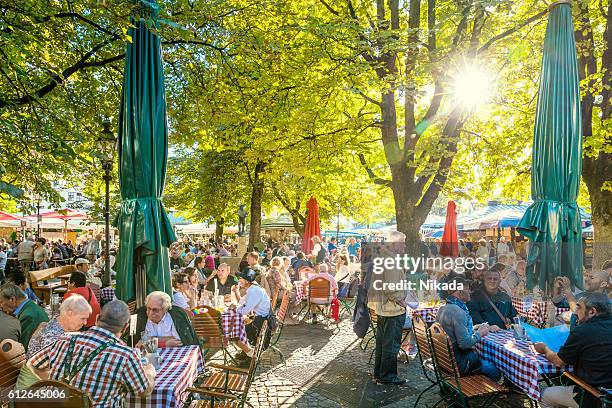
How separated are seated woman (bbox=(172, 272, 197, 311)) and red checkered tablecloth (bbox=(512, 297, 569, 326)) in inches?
211

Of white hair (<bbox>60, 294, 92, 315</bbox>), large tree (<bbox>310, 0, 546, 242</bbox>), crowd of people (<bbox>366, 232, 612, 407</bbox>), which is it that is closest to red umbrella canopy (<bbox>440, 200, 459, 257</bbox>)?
large tree (<bbox>310, 0, 546, 242</bbox>)

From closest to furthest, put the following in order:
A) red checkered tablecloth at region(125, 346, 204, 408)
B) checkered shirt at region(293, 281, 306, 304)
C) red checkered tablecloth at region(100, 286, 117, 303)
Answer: red checkered tablecloth at region(125, 346, 204, 408), red checkered tablecloth at region(100, 286, 117, 303), checkered shirt at region(293, 281, 306, 304)

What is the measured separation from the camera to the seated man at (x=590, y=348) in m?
4.01

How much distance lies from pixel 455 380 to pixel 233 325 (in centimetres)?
340

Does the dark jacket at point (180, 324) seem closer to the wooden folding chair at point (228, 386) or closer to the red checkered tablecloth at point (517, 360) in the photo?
the wooden folding chair at point (228, 386)

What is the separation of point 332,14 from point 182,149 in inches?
627

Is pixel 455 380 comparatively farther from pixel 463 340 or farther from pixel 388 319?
pixel 388 319

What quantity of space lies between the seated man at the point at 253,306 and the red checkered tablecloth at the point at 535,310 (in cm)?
418

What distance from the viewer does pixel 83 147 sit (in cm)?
838

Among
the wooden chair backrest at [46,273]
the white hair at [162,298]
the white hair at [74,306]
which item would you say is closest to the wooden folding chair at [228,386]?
the white hair at [162,298]

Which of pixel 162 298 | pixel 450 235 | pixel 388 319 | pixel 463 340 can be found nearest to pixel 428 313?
pixel 388 319

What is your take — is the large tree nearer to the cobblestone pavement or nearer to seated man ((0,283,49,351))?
the cobblestone pavement

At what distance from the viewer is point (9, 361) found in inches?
160

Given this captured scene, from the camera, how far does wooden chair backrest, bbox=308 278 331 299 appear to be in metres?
10.3
